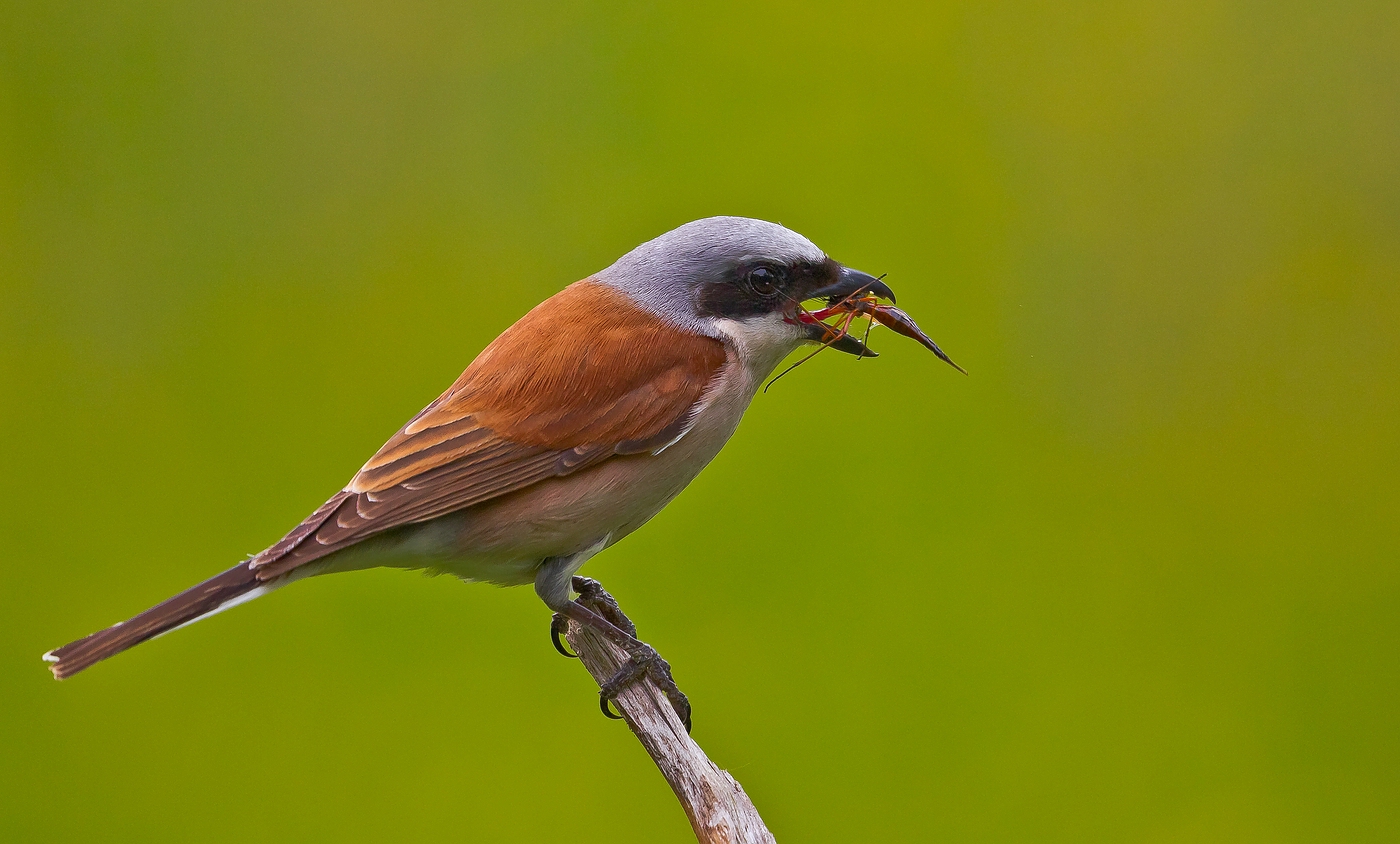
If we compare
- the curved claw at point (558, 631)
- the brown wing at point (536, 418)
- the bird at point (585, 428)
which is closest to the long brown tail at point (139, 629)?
the bird at point (585, 428)

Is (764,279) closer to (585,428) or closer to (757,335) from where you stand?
(757,335)

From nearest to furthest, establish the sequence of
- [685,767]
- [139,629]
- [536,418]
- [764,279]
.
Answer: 1. [139,629]
2. [685,767]
3. [536,418]
4. [764,279]

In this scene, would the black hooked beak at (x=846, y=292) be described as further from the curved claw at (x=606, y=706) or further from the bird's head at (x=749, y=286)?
the curved claw at (x=606, y=706)

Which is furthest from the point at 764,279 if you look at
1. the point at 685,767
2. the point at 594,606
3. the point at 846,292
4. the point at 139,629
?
the point at 139,629

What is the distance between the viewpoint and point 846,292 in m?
2.43

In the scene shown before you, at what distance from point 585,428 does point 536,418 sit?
0.09 meters

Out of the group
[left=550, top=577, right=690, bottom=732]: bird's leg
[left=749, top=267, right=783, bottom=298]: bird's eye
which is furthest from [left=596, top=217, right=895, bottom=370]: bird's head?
[left=550, top=577, right=690, bottom=732]: bird's leg

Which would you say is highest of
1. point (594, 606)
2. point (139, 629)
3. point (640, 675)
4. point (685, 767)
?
point (139, 629)

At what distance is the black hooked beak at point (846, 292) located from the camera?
243cm

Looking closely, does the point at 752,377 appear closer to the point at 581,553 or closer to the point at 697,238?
the point at 697,238

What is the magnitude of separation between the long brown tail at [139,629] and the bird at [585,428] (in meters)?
0.05

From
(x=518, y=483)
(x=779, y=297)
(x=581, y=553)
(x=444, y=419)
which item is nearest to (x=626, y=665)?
(x=581, y=553)

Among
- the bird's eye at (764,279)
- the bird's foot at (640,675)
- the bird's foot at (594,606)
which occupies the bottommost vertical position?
the bird's foot at (640,675)

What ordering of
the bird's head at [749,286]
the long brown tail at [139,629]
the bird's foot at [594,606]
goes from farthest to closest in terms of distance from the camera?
the bird's foot at [594,606] → the bird's head at [749,286] → the long brown tail at [139,629]
